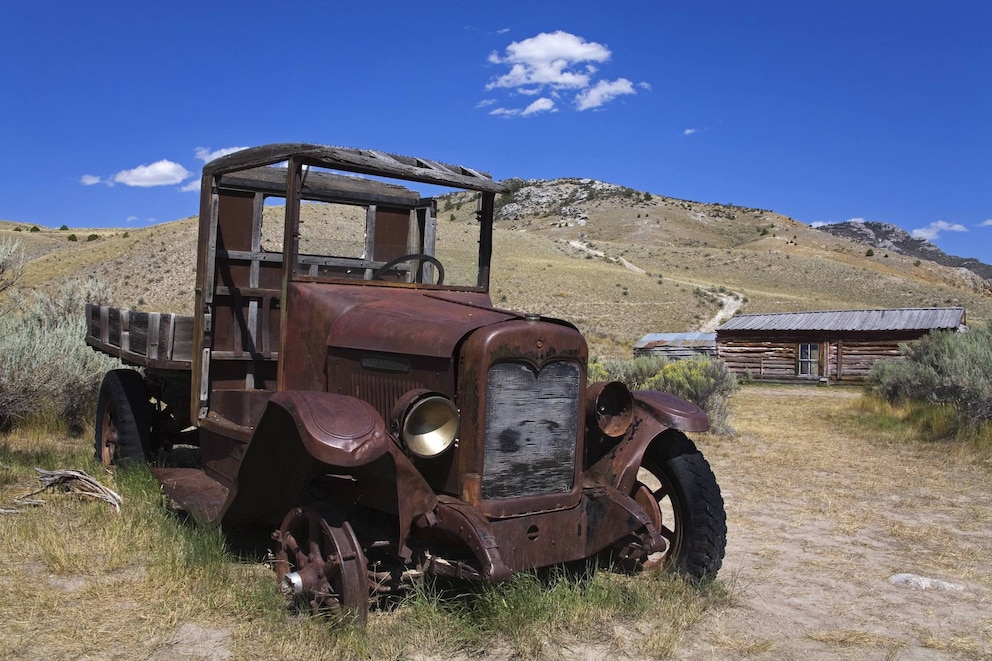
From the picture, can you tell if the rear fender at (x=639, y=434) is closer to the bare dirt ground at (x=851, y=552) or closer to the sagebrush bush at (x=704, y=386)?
the bare dirt ground at (x=851, y=552)

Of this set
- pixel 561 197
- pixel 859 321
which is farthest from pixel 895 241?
pixel 859 321

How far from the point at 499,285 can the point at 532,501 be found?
4050cm

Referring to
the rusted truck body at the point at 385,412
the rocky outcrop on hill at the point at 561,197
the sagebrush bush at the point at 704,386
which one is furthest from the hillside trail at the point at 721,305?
the rocky outcrop on hill at the point at 561,197

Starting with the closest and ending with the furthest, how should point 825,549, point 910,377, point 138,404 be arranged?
1. point 825,549
2. point 138,404
3. point 910,377

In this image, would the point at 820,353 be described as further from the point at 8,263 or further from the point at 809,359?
the point at 8,263

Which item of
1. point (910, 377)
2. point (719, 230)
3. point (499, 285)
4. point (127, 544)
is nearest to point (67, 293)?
point (127, 544)

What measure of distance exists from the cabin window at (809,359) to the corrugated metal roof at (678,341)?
9.47ft

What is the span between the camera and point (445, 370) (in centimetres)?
386

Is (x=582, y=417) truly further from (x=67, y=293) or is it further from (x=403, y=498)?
(x=67, y=293)

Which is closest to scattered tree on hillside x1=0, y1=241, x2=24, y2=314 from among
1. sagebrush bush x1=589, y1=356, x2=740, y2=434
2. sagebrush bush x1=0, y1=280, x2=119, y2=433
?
sagebrush bush x1=0, y1=280, x2=119, y2=433

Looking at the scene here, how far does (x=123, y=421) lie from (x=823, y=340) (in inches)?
889

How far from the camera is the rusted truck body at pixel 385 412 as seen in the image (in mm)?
3740

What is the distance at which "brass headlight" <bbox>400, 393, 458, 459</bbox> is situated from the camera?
12.3ft

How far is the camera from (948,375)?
11664 millimetres
